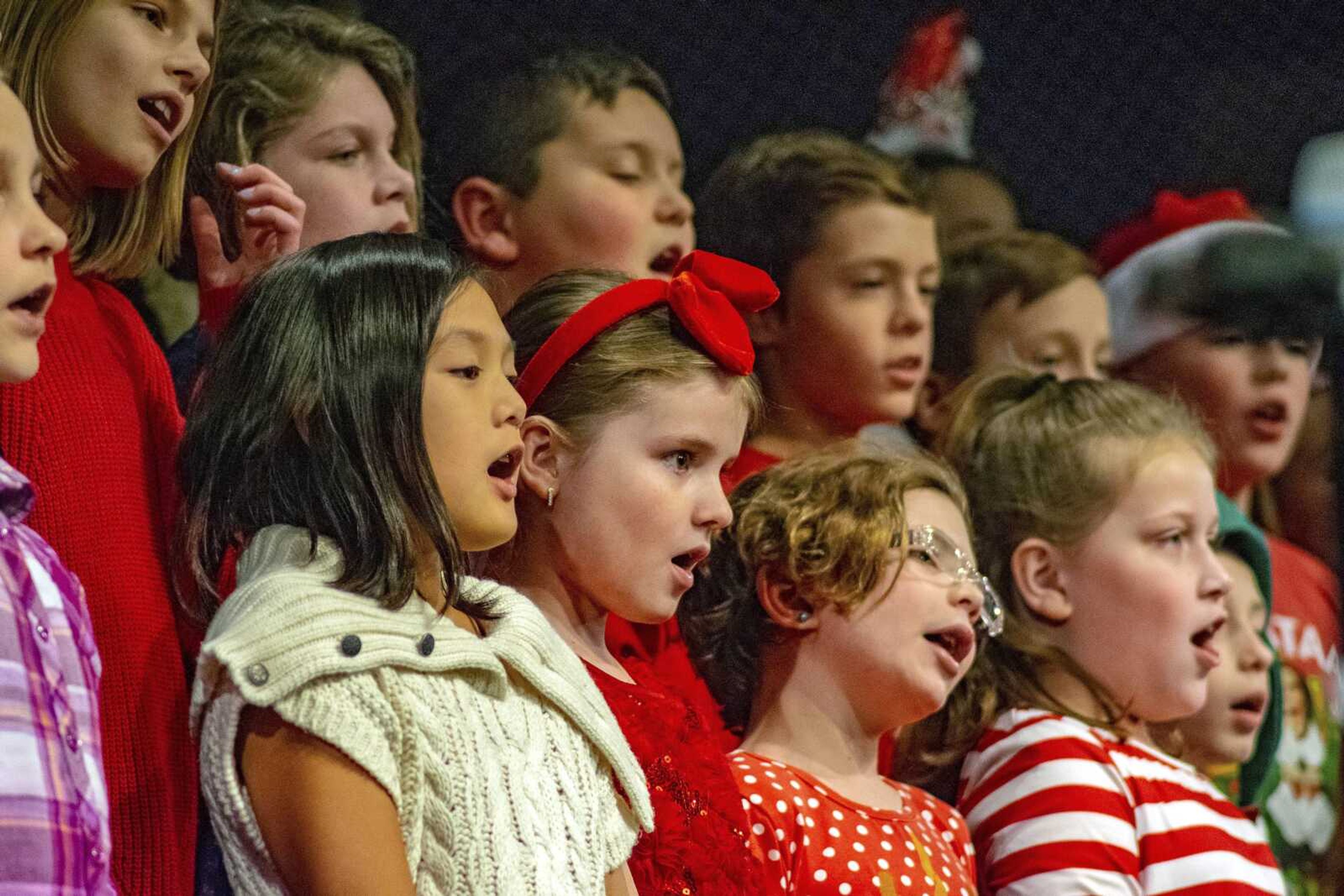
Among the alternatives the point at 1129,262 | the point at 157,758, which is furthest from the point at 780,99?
the point at 157,758

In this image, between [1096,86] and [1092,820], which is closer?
[1092,820]

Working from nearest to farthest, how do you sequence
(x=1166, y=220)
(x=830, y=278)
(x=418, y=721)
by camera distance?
(x=418, y=721)
(x=830, y=278)
(x=1166, y=220)

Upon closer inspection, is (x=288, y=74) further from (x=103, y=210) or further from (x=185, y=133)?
(x=103, y=210)

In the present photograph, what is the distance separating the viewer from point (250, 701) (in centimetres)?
147

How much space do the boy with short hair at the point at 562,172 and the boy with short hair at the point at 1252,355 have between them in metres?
1.24

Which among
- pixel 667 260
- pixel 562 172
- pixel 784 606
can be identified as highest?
pixel 562 172

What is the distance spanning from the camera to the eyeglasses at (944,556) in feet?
7.45

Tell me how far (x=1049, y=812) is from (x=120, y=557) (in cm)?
121

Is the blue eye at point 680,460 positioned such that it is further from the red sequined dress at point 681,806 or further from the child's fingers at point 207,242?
the child's fingers at point 207,242

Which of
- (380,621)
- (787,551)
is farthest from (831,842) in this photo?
(380,621)

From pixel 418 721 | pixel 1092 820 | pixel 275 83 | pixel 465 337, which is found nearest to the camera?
pixel 418 721

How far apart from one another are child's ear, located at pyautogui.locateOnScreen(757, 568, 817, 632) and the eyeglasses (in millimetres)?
140

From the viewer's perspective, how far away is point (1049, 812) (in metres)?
2.34

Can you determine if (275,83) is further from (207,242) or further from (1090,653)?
(1090,653)
